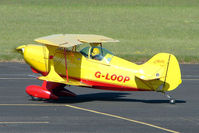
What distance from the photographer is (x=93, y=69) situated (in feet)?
54.3

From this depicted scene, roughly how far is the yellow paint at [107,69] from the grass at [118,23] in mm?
11025

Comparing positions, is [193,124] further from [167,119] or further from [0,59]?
[0,59]

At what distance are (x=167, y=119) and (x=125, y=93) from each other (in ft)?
15.4

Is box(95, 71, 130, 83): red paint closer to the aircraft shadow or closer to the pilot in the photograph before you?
the pilot

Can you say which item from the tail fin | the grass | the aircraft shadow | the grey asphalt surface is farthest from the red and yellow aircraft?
the grass

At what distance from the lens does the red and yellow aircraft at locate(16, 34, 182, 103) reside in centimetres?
1599

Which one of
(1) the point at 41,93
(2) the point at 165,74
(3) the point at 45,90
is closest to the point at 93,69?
(3) the point at 45,90

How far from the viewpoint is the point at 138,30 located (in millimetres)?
42500

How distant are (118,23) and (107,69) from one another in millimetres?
29536

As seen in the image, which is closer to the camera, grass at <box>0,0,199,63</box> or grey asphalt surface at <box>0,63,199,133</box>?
grey asphalt surface at <box>0,63,199,133</box>

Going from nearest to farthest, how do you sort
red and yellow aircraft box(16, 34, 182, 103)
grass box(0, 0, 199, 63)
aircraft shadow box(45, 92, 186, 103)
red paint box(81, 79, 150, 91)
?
1. red and yellow aircraft box(16, 34, 182, 103)
2. red paint box(81, 79, 150, 91)
3. aircraft shadow box(45, 92, 186, 103)
4. grass box(0, 0, 199, 63)

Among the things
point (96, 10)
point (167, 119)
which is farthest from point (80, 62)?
point (96, 10)

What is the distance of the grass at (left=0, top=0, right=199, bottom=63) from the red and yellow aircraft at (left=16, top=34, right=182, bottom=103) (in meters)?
11.0

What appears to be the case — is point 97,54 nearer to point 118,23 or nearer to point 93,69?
point 93,69
